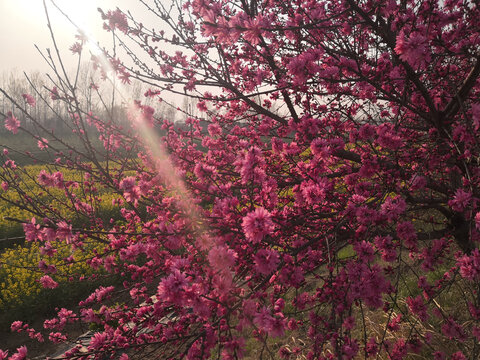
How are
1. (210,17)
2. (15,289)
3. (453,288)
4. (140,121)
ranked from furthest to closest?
(15,289), (453,288), (140,121), (210,17)

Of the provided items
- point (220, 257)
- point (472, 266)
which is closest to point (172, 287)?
point (220, 257)

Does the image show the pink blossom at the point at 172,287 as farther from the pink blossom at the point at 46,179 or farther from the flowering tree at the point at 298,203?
the pink blossom at the point at 46,179

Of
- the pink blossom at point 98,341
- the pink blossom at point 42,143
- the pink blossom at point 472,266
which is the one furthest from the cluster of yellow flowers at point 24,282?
the pink blossom at point 472,266

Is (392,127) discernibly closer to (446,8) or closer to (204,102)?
(446,8)

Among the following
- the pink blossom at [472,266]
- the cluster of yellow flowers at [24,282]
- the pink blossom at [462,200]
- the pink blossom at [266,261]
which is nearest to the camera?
the pink blossom at [266,261]

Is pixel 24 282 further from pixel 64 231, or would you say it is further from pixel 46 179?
pixel 64 231

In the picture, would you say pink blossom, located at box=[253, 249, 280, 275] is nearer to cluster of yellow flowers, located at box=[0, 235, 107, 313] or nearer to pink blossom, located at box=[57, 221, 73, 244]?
pink blossom, located at box=[57, 221, 73, 244]

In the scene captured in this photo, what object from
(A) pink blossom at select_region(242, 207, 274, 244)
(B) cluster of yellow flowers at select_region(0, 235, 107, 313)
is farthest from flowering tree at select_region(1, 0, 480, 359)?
(B) cluster of yellow flowers at select_region(0, 235, 107, 313)

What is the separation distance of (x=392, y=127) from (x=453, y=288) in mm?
3155

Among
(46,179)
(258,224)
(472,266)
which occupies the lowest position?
(472,266)

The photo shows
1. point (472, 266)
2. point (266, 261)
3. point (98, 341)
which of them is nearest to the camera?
point (266, 261)

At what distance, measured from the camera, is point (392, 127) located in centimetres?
273

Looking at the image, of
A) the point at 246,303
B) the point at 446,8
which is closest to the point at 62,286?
the point at 246,303

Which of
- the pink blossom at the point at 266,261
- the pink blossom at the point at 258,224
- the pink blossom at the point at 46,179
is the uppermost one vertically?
the pink blossom at the point at 46,179
